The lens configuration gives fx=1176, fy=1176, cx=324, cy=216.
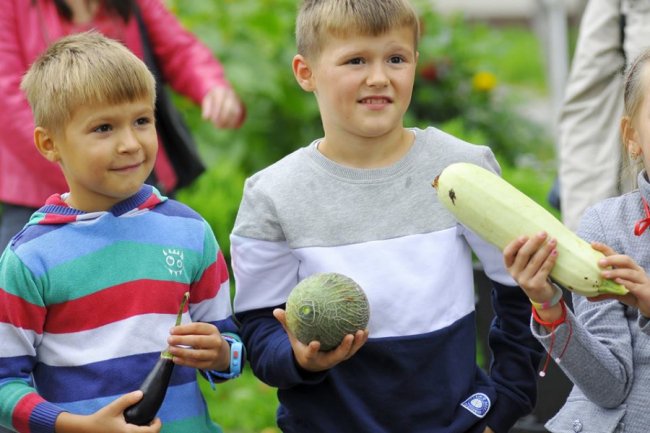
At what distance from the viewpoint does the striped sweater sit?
351 centimetres

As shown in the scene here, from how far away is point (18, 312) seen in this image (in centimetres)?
331

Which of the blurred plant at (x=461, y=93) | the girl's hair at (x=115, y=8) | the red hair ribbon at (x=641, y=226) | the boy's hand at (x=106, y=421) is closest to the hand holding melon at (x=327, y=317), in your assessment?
the boy's hand at (x=106, y=421)

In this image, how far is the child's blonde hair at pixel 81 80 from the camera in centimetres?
345

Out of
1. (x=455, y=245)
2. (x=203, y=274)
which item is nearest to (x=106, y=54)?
(x=203, y=274)

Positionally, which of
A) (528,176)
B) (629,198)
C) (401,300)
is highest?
(629,198)

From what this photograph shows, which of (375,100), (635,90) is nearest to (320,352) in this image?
(375,100)

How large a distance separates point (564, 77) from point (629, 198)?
4645 millimetres

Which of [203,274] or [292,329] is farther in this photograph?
[203,274]

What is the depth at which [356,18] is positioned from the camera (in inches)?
138

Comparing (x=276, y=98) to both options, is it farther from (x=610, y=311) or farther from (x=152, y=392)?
(x=152, y=392)

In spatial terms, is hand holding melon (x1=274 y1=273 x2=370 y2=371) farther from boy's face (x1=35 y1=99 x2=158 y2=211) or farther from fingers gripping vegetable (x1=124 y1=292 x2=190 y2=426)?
boy's face (x1=35 y1=99 x2=158 y2=211)

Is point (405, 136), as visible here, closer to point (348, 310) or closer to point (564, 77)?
point (348, 310)

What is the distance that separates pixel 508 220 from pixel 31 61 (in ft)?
7.29

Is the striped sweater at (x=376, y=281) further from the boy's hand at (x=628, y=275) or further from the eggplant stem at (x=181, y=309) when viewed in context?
the boy's hand at (x=628, y=275)
